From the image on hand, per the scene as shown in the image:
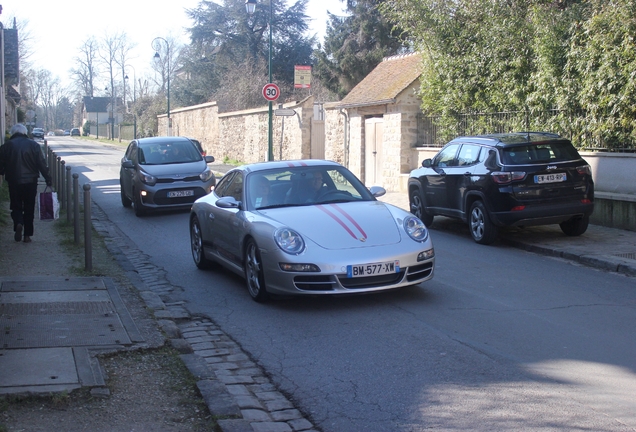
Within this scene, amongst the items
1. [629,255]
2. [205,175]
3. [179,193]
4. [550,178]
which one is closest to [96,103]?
[205,175]

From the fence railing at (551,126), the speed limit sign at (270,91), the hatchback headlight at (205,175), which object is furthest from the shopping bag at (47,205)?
the speed limit sign at (270,91)

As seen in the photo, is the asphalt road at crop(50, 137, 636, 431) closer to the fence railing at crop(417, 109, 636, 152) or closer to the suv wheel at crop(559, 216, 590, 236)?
the suv wheel at crop(559, 216, 590, 236)

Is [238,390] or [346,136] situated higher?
[346,136]

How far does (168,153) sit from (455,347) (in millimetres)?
12097

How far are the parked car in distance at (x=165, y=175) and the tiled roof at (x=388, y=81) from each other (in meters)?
7.17

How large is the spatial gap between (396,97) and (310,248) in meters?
14.9

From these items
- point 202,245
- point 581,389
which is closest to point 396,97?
point 202,245

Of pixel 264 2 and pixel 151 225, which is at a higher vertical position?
pixel 264 2

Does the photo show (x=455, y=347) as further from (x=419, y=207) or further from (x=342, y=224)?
(x=419, y=207)

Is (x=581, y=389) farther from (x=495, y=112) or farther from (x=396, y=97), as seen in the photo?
(x=396, y=97)

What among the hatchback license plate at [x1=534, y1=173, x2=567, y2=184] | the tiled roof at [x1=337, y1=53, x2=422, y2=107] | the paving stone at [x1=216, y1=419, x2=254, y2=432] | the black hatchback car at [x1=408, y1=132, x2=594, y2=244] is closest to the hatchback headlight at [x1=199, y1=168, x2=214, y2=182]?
the black hatchback car at [x1=408, y1=132, x2=594, y2=244]

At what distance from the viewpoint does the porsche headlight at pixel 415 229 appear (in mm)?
7617

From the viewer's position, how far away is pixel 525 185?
37.0 feet

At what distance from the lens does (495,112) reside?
56.3 feet
